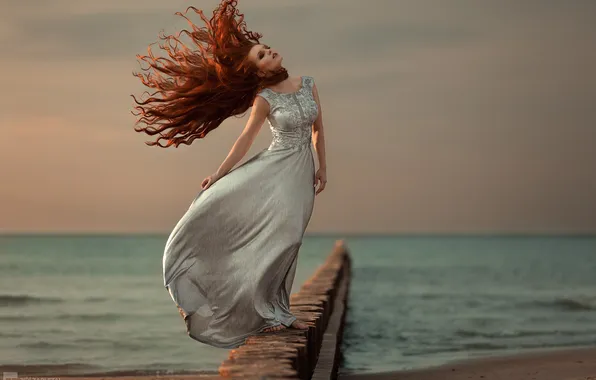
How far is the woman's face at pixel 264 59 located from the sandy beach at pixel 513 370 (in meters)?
3.52

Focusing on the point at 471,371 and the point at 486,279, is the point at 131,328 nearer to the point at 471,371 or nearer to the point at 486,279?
the point at 471,371

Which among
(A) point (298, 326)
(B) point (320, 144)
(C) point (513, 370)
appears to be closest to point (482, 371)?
(C) point (513, 370)

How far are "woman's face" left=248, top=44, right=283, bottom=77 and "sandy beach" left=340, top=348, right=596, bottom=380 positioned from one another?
11.5 feet

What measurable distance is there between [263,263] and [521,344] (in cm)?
652

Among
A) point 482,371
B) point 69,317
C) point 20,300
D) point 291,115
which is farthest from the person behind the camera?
point 20,300

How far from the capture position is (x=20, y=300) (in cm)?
2059

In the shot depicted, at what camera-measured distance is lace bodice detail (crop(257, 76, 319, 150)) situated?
20.6ft

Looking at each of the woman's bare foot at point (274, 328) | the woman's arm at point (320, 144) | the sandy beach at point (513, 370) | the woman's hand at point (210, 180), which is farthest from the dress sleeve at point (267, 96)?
the sandy beach at point (513, 370)

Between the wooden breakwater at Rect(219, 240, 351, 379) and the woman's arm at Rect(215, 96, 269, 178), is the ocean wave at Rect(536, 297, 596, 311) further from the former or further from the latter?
the woman's arm at Rect(215, 96, 269, 178)

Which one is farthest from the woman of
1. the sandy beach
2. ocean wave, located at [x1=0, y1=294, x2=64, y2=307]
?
ocean wave, located at [x1=0, y1=294, x2=64, y2=307]

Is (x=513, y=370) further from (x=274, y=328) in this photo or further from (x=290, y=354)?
(x=290, y=354)

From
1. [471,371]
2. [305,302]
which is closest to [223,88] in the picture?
[305,302]

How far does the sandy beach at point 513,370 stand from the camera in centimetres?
855

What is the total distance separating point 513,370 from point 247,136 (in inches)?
161
